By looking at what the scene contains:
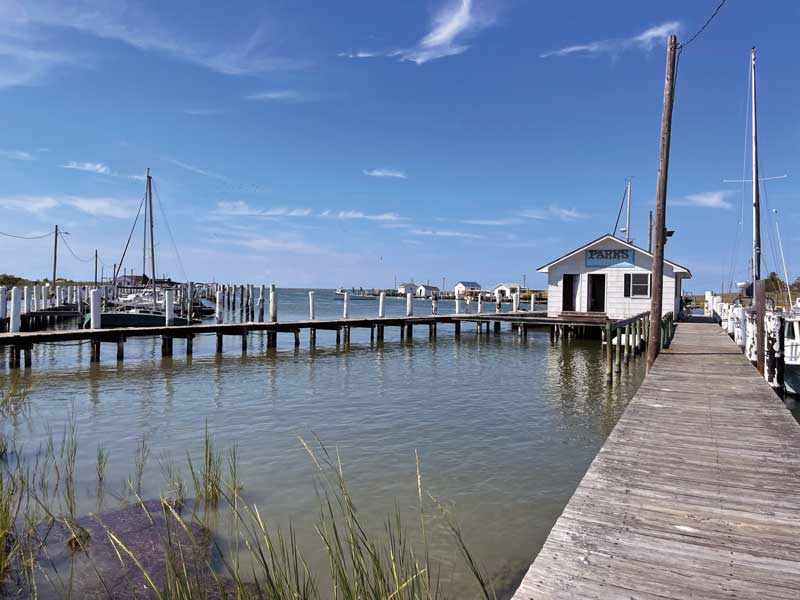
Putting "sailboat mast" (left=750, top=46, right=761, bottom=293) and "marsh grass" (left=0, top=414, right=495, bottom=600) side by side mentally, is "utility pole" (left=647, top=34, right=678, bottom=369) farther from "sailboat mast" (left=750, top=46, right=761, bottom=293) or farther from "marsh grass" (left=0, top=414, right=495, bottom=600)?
"sailboat mast" (left=750, top=46, right=761, bottom=293)

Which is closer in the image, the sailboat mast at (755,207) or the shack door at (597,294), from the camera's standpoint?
the sailboat mast at (755,207)

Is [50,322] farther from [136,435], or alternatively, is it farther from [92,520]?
[92,520]

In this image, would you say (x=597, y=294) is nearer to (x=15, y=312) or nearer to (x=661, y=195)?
(x=661, y=195)

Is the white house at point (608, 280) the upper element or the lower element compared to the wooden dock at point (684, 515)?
upper

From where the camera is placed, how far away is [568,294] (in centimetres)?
2925

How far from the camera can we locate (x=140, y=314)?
93.1ft

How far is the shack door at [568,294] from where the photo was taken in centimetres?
2911

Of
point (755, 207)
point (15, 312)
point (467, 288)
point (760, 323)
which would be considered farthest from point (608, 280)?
→ point (467, 288)

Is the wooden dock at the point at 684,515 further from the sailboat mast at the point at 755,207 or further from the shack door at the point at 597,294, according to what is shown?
the shack door at the point at 597,294

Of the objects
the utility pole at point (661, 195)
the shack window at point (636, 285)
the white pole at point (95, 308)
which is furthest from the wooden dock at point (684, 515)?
the shack window at point (636, 285)

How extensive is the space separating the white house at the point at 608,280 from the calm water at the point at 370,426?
25.1 ft

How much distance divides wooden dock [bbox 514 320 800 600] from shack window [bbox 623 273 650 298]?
67.6ft

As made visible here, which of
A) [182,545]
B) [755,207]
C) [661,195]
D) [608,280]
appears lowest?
[182,545]

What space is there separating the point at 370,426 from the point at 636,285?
21418 mm
